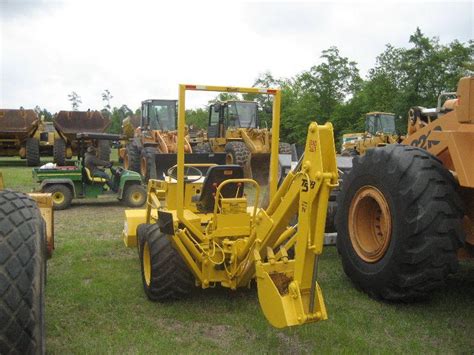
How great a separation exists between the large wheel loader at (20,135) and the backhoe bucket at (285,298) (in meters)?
19.2

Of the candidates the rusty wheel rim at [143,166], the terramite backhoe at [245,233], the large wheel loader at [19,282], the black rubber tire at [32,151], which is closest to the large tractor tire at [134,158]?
the rusty wheel rim at [143,166]

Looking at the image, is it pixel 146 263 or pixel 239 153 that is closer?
pixel 146 263

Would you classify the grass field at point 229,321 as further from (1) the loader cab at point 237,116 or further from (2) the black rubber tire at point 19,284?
(1) the loader cab at point 237,116

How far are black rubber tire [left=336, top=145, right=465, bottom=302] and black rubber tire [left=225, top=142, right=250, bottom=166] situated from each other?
9394mm

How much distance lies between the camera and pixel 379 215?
5.15m

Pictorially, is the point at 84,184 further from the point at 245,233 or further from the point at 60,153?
the point at 60,153

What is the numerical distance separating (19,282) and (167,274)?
2531 millimetres

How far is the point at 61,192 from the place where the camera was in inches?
414

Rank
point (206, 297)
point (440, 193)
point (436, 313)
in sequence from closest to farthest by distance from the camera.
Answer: point (440, 193) → point (436, 313) → point (206, 297)

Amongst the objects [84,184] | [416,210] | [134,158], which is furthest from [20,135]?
[416,210]

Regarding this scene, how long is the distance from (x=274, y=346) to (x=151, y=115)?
13.8 m

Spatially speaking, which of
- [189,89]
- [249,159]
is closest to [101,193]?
[249,159]

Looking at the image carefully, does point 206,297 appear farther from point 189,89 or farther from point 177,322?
point 189,89

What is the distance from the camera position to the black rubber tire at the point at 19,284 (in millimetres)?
2307
